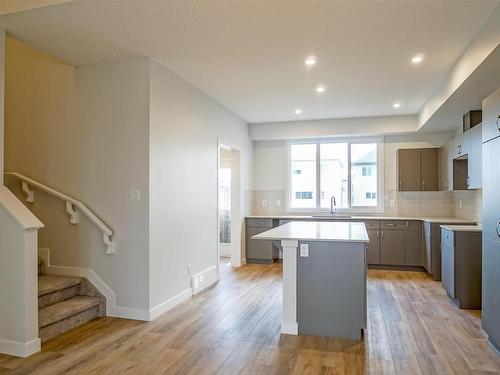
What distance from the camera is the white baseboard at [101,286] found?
372 centimetres

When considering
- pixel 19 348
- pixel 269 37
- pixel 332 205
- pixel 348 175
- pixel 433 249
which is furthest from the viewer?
pixel 348 175

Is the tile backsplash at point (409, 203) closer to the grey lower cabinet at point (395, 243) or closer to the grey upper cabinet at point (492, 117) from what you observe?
the grey lower cabinet at point (395, 243)

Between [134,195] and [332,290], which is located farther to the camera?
[134,195]

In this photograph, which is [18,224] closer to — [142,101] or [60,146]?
[60,146]

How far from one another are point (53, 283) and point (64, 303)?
0.23 metres

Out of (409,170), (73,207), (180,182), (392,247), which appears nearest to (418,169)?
(409,170)

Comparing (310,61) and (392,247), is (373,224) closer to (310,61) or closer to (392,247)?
(392,247)

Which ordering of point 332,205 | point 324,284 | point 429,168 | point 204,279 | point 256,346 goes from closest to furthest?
point 256,346, point 324,284, point 204,279, point 429,168, point 332,205

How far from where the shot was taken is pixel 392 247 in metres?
6.13

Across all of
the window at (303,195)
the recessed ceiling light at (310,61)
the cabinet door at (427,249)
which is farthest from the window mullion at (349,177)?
the recessed ceiling light at (310,61)

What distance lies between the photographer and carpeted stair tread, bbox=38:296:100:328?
325 centimetres

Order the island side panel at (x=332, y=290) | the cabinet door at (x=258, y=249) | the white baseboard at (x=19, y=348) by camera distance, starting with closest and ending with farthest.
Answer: the white baseboard at (x=19, y=348) < the island side panel at (x=332, y=290) < the cabinet door at (x=258, y=249)

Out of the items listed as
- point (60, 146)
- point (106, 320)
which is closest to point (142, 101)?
point (60, 146)

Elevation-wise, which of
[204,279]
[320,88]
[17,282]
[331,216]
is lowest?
[204,279]
